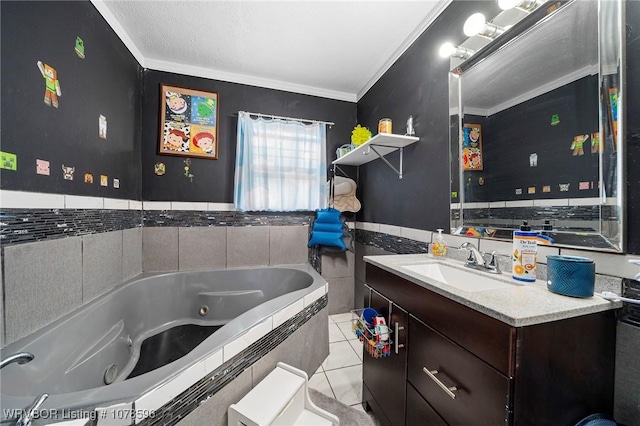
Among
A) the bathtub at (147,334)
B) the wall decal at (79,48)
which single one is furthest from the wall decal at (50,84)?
the bathtub at (147,334)

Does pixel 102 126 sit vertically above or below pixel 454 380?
above

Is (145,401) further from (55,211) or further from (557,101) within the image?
(557,101)

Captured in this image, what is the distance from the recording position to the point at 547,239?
91 centimetres

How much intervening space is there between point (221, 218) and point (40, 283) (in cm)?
130

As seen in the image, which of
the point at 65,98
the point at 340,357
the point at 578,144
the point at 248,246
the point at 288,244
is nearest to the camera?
the point at 578,144

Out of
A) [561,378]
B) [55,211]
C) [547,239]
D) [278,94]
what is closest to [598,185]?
[547,239]

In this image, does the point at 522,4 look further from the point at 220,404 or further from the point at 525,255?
the point at 220,404

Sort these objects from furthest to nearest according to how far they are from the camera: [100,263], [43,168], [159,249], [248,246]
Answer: [248,246] < [159,249] < [100,263] < [43,168]

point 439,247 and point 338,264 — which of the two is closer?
point 439,247

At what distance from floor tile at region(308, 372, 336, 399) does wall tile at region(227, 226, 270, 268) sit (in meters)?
1.10

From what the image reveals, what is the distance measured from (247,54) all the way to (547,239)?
2355 mm

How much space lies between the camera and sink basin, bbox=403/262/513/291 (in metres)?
0.97

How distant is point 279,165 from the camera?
7.59ft

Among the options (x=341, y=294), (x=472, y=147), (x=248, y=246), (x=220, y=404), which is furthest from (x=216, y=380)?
(x=341, y=294)
